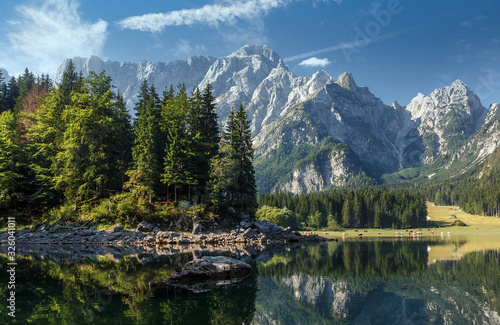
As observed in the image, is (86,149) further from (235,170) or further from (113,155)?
(235,170)

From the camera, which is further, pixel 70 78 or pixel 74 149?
pixel 70 78

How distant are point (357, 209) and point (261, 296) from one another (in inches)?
5972

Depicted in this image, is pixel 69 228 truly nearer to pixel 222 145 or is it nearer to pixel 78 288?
pixel 222 145

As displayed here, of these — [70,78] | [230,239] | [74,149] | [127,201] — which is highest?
[70,78]

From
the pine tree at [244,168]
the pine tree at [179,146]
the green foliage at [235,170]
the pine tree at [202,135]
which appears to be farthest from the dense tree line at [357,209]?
the pine tree at [179,146]

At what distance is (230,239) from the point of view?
6009cm

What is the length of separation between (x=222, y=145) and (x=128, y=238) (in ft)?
93.3

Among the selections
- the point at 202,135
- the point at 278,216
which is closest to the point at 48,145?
the point at 202,135

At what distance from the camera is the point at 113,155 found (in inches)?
2660

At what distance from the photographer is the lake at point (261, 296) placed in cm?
→ 1534

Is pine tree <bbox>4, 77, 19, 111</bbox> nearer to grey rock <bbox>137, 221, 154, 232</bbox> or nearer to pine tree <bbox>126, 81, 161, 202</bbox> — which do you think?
pine tree <bbox>126, 81, 161, 202</bbox>

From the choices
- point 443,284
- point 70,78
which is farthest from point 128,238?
point 70,78

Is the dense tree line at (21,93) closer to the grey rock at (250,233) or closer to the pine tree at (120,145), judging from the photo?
the pine tree at (120,145)

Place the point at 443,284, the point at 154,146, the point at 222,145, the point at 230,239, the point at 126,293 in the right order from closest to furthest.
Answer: the point at 126,293 < the point at 443,284 < the point at 230,239 < the point at 154,146 < the point at 222,145
